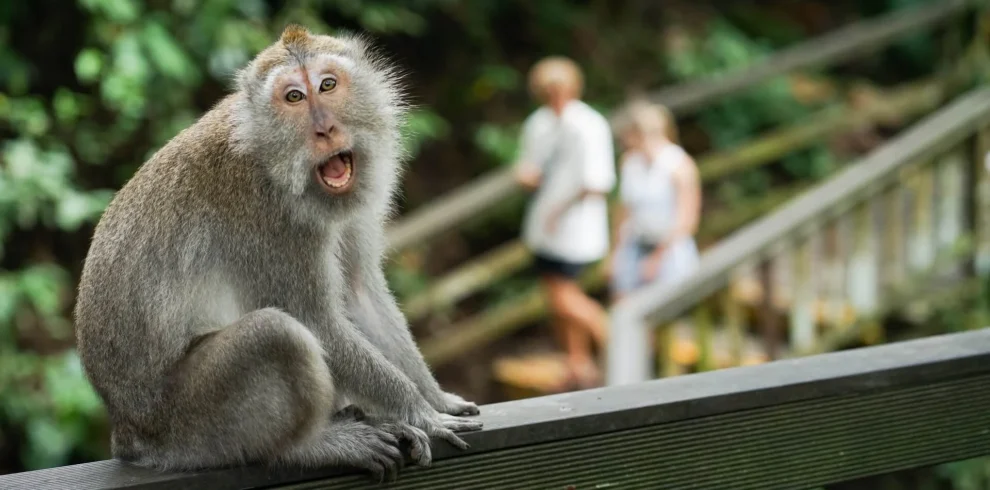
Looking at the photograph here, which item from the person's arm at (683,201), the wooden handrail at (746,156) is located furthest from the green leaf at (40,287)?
the person's arm at (683,201)

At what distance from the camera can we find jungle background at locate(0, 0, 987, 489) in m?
5.50

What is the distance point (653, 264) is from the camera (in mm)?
6504

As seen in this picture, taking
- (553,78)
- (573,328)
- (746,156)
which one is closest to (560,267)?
(573,328)

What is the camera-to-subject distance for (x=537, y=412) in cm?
232

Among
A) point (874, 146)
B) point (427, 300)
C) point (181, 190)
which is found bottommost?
point (181, 190)

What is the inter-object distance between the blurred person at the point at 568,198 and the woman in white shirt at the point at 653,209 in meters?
0.16

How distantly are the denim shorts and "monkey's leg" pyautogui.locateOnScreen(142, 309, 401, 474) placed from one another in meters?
4.12

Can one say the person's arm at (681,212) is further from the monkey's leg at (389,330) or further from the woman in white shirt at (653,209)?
the monkey's leg at (389,330)

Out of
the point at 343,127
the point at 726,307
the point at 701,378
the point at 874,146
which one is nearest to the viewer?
the point at 701,378

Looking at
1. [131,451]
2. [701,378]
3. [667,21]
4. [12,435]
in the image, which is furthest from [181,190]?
[667,21]

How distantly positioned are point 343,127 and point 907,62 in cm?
926

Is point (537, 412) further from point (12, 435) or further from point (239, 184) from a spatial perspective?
point (12, 435)

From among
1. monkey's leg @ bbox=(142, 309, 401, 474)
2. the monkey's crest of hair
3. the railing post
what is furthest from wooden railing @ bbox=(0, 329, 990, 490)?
the railing post

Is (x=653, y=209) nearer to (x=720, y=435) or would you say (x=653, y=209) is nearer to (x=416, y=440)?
(x=720, y=435)
